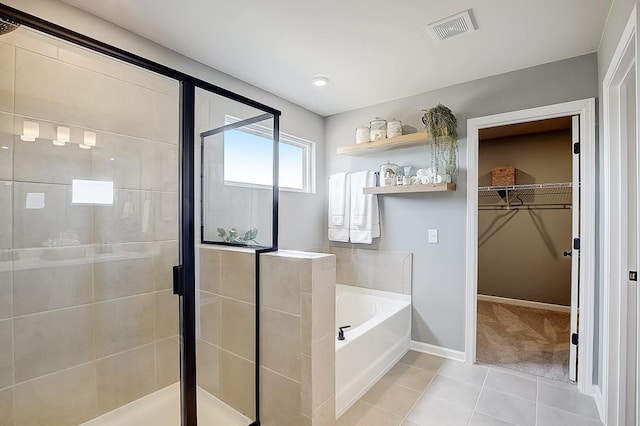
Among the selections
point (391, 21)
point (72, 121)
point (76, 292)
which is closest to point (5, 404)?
point (76, 292)

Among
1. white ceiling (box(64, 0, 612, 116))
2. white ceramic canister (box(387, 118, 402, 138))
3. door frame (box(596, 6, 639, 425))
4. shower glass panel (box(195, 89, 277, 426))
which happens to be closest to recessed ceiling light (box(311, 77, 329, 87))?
white ceiling (box(64, 0, 612, 116))

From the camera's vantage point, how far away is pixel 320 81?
8.79 ft

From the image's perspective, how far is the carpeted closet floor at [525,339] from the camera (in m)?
2.60

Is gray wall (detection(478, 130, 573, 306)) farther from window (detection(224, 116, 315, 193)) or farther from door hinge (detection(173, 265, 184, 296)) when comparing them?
door hinge (detection(173, 265, 184, 296))

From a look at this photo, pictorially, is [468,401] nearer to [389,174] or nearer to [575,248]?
[575,248]

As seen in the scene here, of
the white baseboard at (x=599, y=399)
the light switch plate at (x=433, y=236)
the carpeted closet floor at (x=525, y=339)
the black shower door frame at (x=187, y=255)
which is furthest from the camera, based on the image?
the light switch plate at (x=433, y=236)

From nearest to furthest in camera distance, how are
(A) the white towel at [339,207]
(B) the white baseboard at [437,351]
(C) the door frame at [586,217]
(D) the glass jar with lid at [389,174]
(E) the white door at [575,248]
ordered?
(C) the door frame at [586,217], (E) the white door at [575,248], (B) the white baseboard at [437,351], (D) the glass jar with lid at [389,174], (A) the white towel at [339,207]

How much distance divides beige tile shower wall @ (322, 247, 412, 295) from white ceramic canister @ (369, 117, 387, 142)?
1154 millimetres

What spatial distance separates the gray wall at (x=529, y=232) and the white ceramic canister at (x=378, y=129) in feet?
7.78

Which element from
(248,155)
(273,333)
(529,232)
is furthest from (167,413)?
(529,232)

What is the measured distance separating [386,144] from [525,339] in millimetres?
2451

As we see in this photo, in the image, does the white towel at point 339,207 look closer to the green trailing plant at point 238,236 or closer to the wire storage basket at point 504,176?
the green trailing plant at point 238,236

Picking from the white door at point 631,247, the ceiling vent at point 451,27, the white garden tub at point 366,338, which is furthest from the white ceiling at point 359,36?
the white garden tub at point 366,338

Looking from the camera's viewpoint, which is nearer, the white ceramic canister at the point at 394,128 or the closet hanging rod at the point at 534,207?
the white ceramic canister at the point at 394,128
